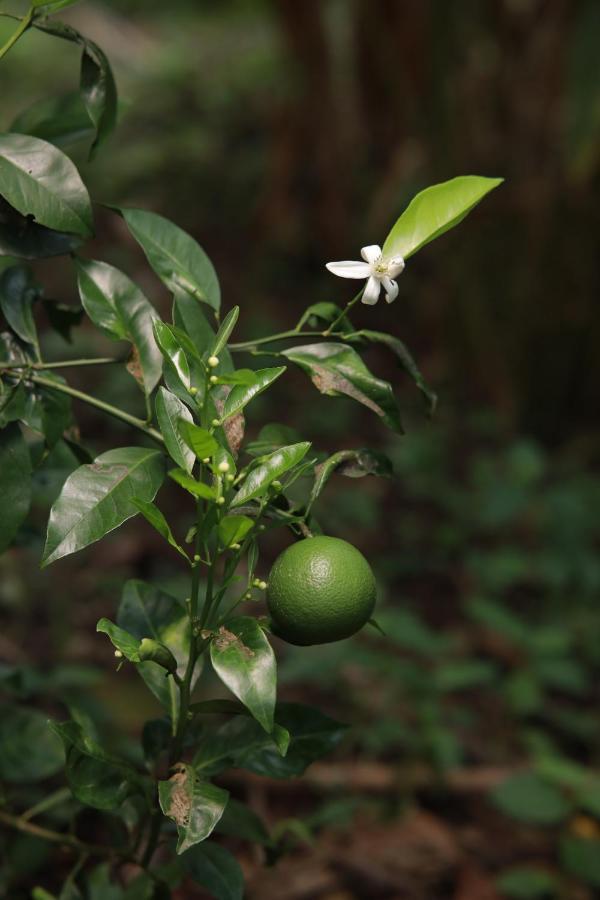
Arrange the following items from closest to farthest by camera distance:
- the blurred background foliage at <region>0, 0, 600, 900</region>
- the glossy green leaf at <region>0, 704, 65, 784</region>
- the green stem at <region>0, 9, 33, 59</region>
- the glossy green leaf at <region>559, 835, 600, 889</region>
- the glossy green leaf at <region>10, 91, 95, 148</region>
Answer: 1. the green stem at <region>0, 9, 33, 59</region>
2. the glossy green leaf at <region>10, 91, 95, 148</region>
3. the glossy green leaf at <region>0, 704, 65, 784</region>
4. the glossy green leaf at <region>559, 835, 600, 889</region>
5. the blurred background foliage at <region>0, 0, 600, 900</region>

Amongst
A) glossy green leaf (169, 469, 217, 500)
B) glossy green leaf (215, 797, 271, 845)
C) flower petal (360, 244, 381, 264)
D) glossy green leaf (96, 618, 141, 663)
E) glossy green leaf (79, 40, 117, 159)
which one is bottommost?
glossy green leaf (215, 797, 271, 845)

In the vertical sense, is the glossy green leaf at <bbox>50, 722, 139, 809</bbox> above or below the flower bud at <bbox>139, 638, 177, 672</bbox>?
below

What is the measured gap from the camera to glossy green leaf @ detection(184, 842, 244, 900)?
76 centimetres

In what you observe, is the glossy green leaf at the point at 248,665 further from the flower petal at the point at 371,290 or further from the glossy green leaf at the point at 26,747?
the glossy green leaf at the point at 26,747

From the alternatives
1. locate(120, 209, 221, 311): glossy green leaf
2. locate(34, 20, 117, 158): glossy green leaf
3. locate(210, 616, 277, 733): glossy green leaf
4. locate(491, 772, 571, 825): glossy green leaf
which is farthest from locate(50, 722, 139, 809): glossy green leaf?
locate(491, 772, 571, 825): glossy green leaf

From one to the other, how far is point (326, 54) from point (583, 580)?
2.12 metres

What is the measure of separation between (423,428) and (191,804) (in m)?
2.14

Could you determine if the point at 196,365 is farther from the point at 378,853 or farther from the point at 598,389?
the point at 598,389

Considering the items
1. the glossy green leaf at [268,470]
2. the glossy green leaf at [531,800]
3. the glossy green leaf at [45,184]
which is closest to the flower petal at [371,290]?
the glossy green leaf at [268,470]

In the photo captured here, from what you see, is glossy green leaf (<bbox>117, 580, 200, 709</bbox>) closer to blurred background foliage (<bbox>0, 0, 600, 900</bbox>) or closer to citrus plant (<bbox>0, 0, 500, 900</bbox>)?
citrus plant (<bbox>0, 0, 500, 900</bbox>)

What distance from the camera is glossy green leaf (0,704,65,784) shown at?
1005 mm

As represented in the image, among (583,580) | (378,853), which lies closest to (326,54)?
(583,580)

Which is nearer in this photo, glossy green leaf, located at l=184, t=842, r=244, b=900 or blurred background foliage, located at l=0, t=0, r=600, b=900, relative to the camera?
glossy green leaf, located at l=184, t=842, r=244, b=900

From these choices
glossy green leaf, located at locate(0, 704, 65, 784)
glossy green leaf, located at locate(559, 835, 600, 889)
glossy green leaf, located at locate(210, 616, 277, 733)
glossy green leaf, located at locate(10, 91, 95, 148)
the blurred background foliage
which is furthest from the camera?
the blurred background foliage
